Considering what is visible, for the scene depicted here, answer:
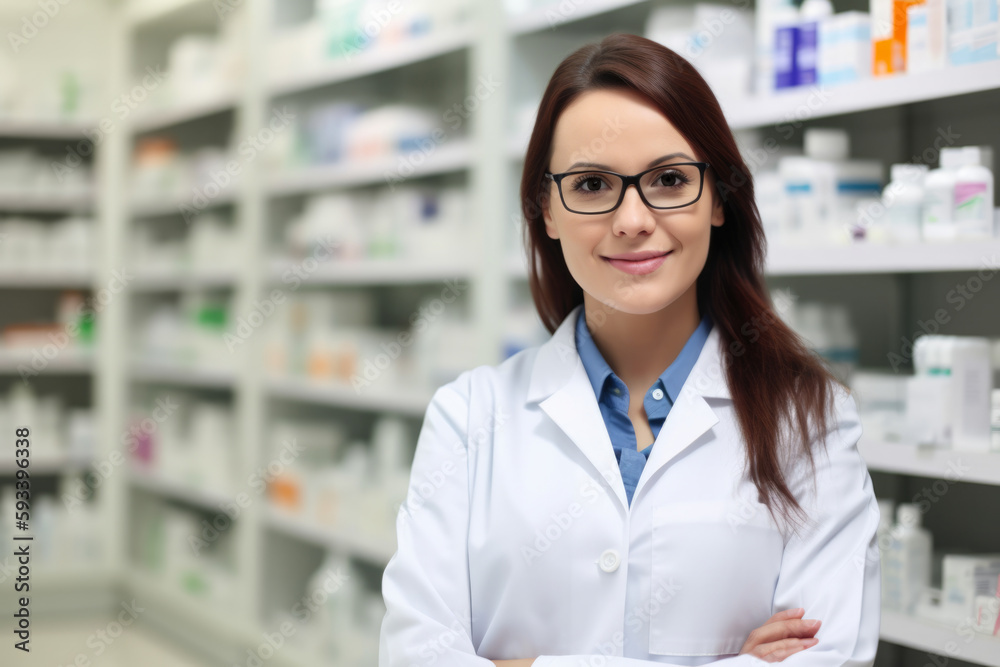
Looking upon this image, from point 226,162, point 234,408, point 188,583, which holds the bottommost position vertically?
point 188,583

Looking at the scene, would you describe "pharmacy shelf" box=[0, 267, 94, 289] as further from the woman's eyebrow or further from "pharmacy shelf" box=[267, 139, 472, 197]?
the woman's eyebrow

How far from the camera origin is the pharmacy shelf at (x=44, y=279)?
13.5 ft

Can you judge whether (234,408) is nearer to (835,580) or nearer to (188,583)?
(188,583)

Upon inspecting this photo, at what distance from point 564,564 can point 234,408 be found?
3.28 m

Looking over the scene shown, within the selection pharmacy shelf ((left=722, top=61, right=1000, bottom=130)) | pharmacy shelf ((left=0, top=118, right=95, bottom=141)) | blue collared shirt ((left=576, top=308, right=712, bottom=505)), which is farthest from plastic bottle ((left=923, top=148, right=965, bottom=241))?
pharmacy shelf ((left=0, top=118, right=95, bottom=141))

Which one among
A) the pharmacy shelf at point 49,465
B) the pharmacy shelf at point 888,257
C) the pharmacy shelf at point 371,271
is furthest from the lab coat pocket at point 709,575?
the pharmacy shelf at point 49,465

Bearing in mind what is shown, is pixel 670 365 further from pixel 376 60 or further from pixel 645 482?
pixel 376 60

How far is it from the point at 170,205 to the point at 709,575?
367cm

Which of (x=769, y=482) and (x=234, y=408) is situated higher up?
(x=769, y=482)

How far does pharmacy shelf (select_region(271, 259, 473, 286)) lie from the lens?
2.72 metres

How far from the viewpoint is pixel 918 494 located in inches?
76.2

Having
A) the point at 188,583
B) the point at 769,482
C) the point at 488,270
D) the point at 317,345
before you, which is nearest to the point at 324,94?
the point at 317,345

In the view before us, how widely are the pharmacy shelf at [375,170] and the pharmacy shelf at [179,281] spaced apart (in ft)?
1.72

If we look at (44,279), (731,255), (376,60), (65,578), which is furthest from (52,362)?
(731,255)
